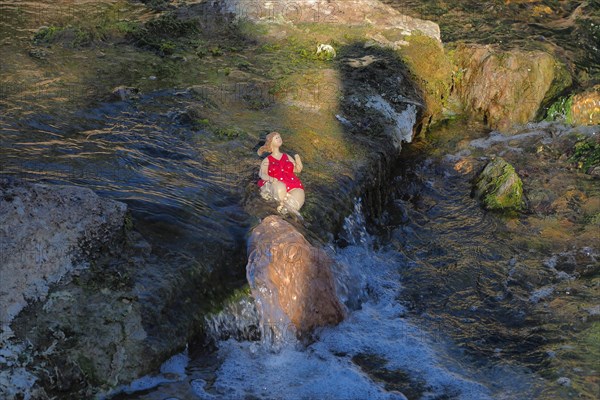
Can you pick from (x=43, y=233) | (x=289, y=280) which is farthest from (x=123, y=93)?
(x=289, y=280)

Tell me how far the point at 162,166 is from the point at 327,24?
4.79 metres

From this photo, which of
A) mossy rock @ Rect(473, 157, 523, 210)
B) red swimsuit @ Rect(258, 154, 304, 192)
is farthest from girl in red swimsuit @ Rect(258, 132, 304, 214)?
mossy rock @ Rect(473, 157, 523, 210)

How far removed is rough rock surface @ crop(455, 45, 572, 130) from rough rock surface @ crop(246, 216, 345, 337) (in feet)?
17.3

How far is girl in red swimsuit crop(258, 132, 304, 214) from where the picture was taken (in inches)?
259

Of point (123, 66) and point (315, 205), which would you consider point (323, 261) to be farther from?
point (123, 66)

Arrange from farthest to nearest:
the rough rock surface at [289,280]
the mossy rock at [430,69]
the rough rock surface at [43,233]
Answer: the mossy rock at [430,69]
the rough rock surface at [289,280]
the rough rock surface at [43,233]

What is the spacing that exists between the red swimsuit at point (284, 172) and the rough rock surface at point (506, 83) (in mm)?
4749

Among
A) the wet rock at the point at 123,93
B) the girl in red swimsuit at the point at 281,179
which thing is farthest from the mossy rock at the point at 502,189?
the wet rock at the point at 123,93

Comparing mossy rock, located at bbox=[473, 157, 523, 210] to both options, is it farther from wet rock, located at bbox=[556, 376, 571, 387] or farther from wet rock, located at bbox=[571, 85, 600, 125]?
wet rock, located at bbox=[556, 376, 571, 387]

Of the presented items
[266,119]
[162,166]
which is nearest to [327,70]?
[266,119]

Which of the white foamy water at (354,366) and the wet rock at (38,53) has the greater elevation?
the wet rock at (38,53)

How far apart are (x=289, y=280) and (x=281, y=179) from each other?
1088mm

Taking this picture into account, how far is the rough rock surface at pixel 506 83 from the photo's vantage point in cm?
1043

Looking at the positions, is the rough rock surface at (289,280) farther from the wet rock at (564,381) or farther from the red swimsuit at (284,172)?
the wet rock at (564,381)
